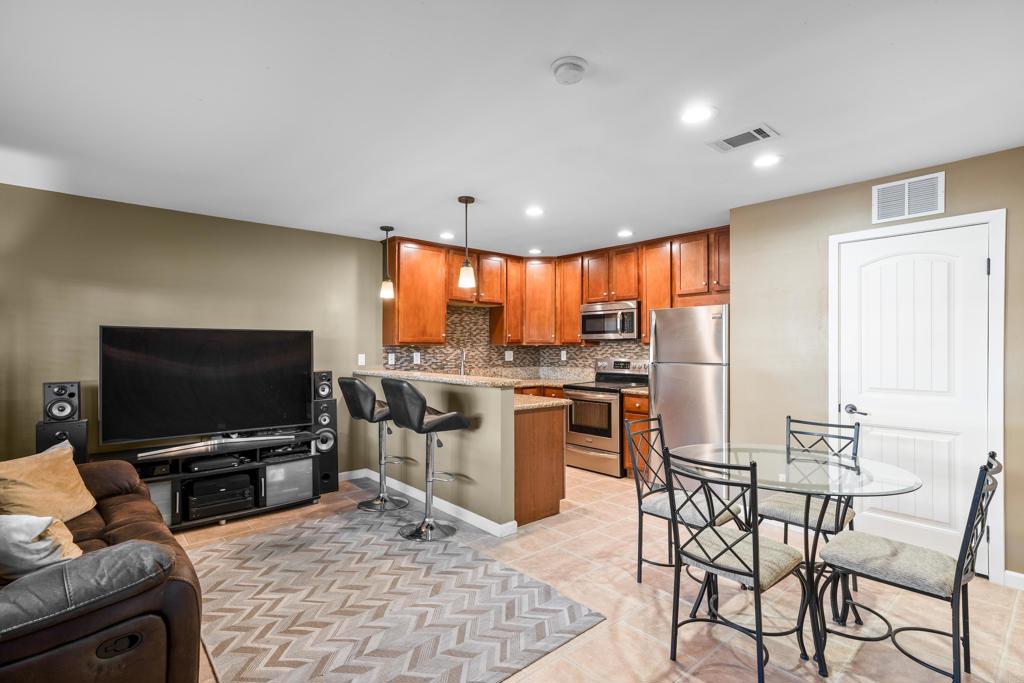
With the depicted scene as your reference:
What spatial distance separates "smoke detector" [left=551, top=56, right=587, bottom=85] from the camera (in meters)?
1.85

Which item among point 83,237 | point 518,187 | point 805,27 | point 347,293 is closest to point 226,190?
point 83,237

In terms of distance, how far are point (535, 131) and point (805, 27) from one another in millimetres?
1186

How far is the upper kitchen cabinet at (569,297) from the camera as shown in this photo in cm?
570

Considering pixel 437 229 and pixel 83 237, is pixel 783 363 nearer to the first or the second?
pixel 437 229

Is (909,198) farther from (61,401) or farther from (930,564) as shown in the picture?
(61,401)

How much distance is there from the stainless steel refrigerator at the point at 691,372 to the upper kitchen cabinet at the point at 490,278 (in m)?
1.87

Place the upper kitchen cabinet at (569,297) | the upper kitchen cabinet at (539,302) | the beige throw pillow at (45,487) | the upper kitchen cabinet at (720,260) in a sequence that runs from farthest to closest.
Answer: the upper kitchen cabinet at (539,302), the upper kitchen cabinet at (569,297), the upper kitchen cabinet at (720,260), the beige throw pillow at (45,487)

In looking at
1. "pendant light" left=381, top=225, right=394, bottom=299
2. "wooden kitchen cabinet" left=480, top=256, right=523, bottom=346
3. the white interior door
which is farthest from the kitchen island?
the white interior door

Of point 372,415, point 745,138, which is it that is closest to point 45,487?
point 372,415

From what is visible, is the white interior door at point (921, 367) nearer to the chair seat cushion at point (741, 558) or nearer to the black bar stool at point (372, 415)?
the chair seat cushion at point (741, 558)

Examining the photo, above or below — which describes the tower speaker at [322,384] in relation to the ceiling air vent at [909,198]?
below

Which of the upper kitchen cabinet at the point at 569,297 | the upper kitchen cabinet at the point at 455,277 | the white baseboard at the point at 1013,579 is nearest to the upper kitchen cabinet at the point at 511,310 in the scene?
the upper kitchen cabinet at the point at 569,297

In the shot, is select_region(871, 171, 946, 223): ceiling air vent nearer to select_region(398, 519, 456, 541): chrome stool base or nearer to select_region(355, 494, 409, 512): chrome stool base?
select_region(398, 519, 456, 541): chrome stool base

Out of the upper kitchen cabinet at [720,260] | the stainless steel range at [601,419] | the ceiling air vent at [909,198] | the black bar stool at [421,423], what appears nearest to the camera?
the ceiling air vent at [909,198]
